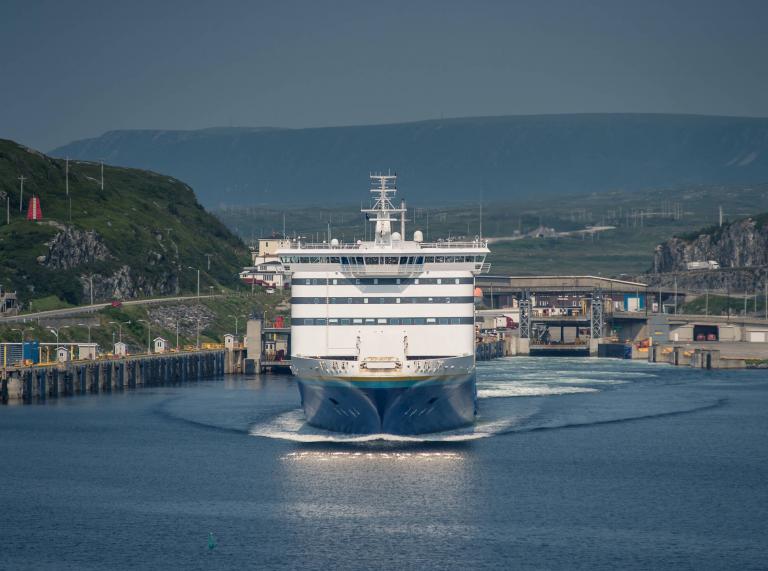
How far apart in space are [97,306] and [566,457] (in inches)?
3544

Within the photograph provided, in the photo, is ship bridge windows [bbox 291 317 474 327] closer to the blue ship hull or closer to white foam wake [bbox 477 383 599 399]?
the blue ship hull

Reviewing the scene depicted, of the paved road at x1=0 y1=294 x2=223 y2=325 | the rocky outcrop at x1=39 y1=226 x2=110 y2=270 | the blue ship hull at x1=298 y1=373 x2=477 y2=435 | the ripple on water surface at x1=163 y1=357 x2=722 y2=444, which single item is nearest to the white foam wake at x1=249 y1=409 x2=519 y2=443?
the ripple on water surface at x1=163 y1=357 x2=722 y2=444

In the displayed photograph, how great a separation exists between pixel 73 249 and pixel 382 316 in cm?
10123

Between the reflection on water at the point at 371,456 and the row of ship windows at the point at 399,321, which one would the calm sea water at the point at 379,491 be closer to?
the reflection on water at the point at 371,456

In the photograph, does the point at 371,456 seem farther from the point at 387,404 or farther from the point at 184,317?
the point at 184,317

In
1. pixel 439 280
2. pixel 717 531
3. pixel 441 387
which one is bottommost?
pixel 717 531

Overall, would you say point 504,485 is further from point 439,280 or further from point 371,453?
point 439,280

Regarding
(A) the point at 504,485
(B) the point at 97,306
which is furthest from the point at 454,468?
(B) the point at 97,306

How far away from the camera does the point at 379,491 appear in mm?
71812

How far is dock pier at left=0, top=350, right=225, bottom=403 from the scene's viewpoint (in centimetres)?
11888

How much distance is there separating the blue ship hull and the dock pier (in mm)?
37445

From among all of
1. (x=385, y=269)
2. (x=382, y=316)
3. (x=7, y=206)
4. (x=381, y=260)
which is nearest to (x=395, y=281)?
(x=385, y=269)

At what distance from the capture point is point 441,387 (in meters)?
85.4

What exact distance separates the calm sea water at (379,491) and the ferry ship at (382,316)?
188cm
